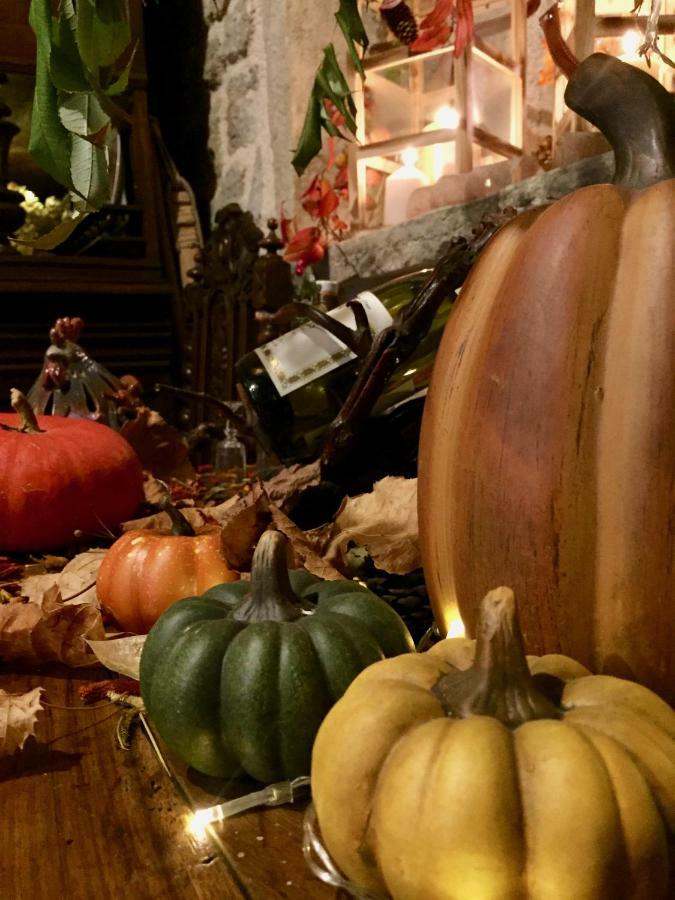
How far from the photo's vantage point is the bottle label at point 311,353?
3.47ft

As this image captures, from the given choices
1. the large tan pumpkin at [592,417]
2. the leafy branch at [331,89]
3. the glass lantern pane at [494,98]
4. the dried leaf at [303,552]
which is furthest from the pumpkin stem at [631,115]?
the glass lantern pane at [494,98]

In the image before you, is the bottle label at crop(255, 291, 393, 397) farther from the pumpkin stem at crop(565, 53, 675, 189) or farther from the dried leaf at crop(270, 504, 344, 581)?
the pumpkin stem at crop(565, 53, 675, 189)

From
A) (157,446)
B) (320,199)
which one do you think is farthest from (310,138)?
(320,199)

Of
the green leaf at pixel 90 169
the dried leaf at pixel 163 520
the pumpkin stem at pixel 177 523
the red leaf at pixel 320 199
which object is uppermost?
the red leaf at pixel 320 199

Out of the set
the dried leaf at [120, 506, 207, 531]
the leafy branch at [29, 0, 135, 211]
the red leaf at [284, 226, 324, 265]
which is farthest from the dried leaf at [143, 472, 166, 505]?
the red leaf at [284, 226, 324, 265]

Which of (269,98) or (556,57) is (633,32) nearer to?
(556,57)

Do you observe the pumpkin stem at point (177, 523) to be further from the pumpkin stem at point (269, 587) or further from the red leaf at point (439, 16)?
the red leaf at point (439, 16)

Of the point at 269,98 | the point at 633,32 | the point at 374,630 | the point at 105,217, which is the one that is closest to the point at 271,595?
the point at 374,630

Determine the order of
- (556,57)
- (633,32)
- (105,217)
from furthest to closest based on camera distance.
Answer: (105,217)
(633,32)
(556,57)

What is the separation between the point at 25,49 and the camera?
8.56ft

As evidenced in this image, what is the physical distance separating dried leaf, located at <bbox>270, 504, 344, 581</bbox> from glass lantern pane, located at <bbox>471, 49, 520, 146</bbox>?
1.10 m

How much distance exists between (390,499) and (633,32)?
936 millimetres

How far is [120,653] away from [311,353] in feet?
1.71

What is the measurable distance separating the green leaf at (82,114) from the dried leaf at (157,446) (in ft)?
3.07
